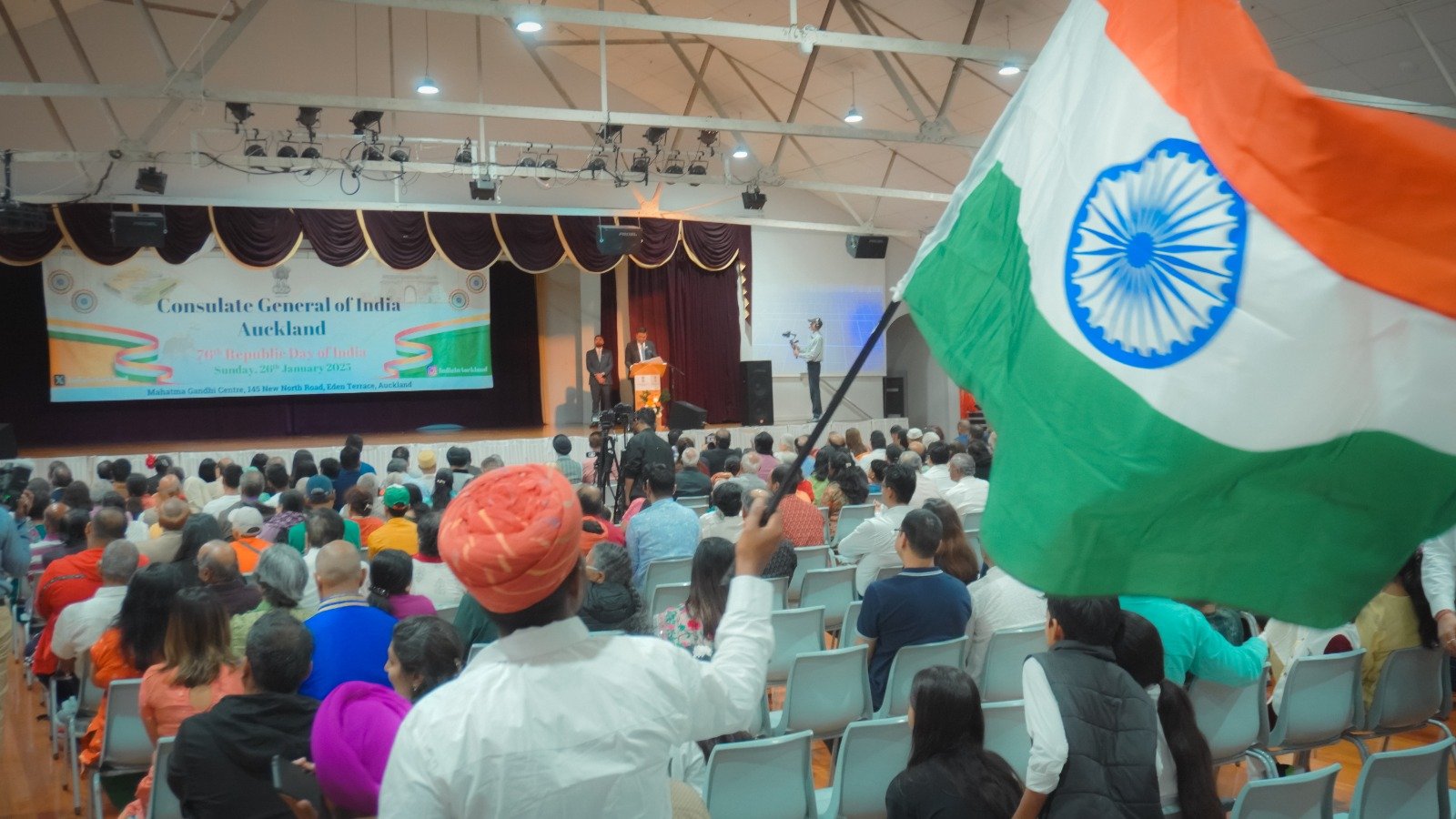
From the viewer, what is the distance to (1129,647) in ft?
7.87

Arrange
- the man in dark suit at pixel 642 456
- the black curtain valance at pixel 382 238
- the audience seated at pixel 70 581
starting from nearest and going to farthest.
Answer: the audience seated at pixel 70 581 → the man in dark suit at pixel 642 456 → the black curtain valance at pixel 382 238

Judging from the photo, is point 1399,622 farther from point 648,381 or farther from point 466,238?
point 466,238

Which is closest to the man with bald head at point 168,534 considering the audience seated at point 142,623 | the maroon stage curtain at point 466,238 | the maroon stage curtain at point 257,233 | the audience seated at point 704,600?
the audience seated at point 142,623

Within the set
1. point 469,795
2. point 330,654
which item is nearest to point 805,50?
point 330,654

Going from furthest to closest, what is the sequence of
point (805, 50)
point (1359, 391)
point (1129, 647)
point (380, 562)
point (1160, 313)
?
point (805, 50) < point (380, 562) < point (1129, 647) < point (1160, 313) < point (1359, 391)

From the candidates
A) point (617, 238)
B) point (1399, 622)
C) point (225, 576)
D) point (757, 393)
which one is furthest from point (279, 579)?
point (757, 393)

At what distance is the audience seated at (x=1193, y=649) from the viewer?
305 centimetres

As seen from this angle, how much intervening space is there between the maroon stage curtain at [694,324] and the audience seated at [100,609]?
476 inches

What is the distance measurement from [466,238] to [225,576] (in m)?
10.9

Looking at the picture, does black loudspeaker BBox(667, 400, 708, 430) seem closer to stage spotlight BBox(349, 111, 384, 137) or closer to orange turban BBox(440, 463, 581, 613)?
stage spotlight BBox(349, 111, 384, 137)

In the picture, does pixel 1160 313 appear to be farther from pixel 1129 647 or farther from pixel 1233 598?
pixel 1129 647

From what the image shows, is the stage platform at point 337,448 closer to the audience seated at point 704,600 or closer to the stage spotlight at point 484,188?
→ the stage spotlight at point 484,188

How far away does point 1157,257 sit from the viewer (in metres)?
1.80

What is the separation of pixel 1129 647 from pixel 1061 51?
125cm
